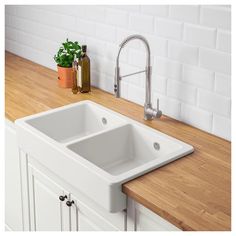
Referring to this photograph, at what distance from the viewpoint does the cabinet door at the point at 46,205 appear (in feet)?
7.92

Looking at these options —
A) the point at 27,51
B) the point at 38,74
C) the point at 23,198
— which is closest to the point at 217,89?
the point at 23,198

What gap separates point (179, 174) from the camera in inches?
81.5

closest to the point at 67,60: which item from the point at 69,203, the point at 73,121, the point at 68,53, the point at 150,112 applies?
the point at 68,53

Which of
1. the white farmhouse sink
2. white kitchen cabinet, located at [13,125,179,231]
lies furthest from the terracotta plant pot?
white kitchen cabinet, located at [13,125,179,231]

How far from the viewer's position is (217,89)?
2.33m

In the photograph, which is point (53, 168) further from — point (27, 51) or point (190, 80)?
point (27, 51)

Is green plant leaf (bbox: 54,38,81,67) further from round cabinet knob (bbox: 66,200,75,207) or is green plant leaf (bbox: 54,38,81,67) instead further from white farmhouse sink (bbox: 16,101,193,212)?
round cabinet knob (bbox: 66,200,75,207)

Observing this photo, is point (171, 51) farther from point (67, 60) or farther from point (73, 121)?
point (67, 60)

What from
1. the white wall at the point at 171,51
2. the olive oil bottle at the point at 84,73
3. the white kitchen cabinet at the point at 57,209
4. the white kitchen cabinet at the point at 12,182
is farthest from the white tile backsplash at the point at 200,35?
the white kitchen cabinet at the point at 12,182

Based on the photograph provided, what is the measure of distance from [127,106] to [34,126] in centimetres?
49

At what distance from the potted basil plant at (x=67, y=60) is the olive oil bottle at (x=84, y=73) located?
0.08m

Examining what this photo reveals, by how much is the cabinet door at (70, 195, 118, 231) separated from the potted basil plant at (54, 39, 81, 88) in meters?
0.89

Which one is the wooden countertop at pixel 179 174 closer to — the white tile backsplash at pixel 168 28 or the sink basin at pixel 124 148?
the sink basin at pixel 124 148

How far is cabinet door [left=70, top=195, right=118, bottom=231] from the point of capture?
216 centimetres
